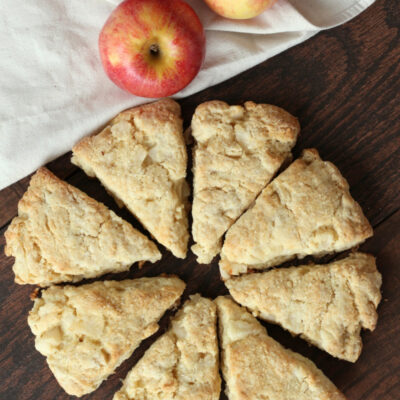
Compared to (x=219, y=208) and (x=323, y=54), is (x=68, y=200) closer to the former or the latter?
(x=219, y=208)

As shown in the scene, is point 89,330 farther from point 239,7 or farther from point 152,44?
point 239,7

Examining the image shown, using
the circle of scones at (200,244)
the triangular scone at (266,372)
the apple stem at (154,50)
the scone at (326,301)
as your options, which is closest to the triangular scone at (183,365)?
the circle of scones at (200,244)

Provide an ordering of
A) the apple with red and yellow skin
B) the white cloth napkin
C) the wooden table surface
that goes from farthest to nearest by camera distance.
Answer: the wooden table surface, the white cloth napkin, the apple with red and yellow skin

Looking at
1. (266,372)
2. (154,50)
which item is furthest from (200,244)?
(154,50)

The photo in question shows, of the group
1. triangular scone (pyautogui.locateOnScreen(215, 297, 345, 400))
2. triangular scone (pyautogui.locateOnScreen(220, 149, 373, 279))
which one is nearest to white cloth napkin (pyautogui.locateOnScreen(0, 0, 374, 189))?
triangular scone (pyautogui.locateOnScreen(220, 149, 373, 279))

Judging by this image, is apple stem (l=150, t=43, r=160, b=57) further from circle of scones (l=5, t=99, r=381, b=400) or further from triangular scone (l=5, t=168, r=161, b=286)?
triangular scone (l=5, t=168, r=161, b=286)

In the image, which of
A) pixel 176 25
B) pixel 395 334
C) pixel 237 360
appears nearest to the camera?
pixel 176 25

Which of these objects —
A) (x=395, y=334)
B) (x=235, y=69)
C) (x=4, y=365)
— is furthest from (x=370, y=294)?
(x=4, y=365)
